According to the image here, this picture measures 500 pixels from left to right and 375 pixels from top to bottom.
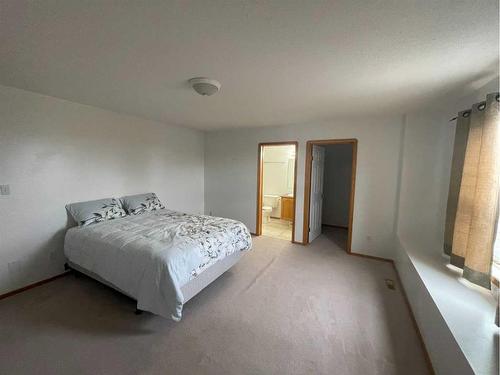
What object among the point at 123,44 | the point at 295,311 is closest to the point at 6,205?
the point at 123,44

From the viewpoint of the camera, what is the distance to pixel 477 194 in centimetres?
177

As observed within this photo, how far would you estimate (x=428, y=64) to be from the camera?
164 centimetres

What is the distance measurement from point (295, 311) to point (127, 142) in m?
3.47

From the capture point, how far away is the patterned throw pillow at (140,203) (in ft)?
10.9

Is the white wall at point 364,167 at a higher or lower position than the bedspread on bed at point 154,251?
higher

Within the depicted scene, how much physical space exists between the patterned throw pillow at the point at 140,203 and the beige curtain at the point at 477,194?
3984 millimetres

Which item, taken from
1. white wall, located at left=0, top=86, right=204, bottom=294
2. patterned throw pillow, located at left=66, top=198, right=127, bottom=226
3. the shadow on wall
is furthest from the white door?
the shadow on wall

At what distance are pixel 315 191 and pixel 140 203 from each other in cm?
322

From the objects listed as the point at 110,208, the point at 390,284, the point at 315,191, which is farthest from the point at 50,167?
the point at 390,284

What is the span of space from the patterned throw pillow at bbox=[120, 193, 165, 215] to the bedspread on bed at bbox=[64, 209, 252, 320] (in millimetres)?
370

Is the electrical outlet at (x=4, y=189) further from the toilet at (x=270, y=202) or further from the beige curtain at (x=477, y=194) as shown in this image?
the toilet at (x=270, y=202)

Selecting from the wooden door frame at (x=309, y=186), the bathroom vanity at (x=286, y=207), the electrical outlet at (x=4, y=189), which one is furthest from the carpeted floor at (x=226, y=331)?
the bathroom vanity at (x=286, y=207)

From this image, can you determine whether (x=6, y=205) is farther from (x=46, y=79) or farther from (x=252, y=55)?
(x=252, y=55)

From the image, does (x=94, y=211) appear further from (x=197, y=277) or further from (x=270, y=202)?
(x=270, y=202)
